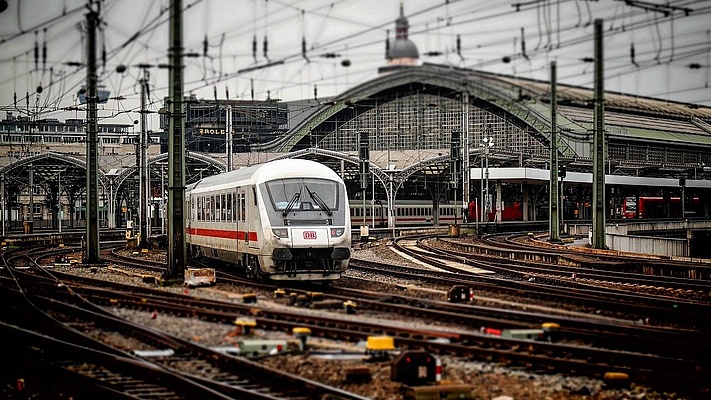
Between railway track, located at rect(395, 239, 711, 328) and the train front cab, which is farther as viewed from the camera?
the train front cab

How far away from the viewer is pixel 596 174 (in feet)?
115

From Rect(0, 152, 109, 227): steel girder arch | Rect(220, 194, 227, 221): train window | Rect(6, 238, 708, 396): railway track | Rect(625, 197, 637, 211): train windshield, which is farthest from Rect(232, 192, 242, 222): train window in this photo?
Rect(625, 197, 637, 211): train windshield

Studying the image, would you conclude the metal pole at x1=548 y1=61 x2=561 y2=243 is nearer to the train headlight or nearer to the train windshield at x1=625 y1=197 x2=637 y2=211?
the train headlight

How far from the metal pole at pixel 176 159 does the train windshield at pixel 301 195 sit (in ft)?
8.64

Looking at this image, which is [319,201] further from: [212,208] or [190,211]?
[190,211]

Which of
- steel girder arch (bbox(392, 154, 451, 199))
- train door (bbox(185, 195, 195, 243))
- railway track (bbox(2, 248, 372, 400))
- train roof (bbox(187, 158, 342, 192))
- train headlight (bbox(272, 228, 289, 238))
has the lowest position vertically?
railway track (bbox(2, 248, 372, 400))

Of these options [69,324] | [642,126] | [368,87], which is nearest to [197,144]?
[368,87]

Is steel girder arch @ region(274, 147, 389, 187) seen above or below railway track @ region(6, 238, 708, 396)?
above

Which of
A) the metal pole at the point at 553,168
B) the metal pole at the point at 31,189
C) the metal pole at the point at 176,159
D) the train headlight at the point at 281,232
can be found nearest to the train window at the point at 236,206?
the metal pole at the point at 176,159

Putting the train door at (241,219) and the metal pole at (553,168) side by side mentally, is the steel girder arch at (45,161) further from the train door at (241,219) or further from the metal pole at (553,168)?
the train door at (241,219)

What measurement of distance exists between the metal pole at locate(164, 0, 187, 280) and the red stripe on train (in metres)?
1.61

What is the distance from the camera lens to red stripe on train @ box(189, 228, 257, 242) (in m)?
23.0

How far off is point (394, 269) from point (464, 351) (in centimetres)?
1629

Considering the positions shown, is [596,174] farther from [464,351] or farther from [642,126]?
[642,126]
